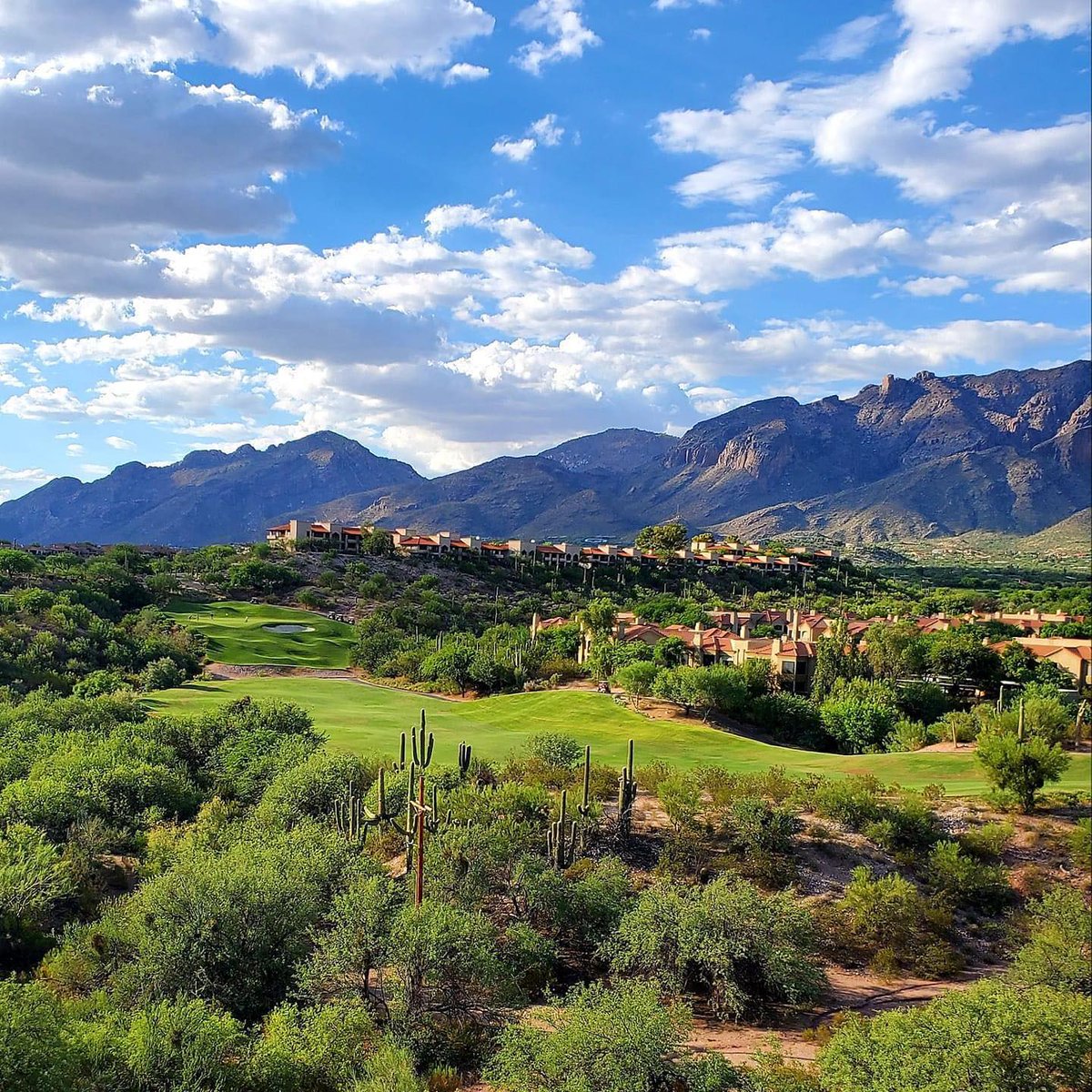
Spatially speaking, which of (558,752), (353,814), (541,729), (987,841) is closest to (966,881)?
(987,841)

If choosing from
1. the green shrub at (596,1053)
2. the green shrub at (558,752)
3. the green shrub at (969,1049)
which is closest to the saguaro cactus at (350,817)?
the green shrub at (558,752)

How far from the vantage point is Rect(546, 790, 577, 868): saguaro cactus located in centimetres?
2122

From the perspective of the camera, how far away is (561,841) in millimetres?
21969

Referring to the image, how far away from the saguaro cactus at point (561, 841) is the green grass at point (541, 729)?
821cm

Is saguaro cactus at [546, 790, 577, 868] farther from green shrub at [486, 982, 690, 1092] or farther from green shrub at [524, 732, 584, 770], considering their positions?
green shrub at [486, 982, 690, 1092]

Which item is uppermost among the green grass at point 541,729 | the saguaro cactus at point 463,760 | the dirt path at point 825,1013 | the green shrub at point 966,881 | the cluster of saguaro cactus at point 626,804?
the saguaro cactus at point 463,760

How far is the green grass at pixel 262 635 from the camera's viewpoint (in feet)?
196

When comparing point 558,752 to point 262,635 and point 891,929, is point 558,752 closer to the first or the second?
point 891,929

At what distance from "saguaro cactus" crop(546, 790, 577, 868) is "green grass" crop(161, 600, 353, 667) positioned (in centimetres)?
4045

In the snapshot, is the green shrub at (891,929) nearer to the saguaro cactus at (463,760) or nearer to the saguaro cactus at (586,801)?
the saguaro cactus at (586,801)

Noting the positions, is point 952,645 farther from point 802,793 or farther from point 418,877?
point 418,877

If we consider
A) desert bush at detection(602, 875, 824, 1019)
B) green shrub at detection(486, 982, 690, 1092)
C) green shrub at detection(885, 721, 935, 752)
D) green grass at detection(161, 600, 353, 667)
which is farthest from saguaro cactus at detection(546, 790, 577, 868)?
green grass at detection(161, 600, 353, 667)

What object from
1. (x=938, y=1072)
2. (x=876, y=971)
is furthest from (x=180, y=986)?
(x=876, y=971)

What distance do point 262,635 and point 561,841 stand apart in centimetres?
4969
